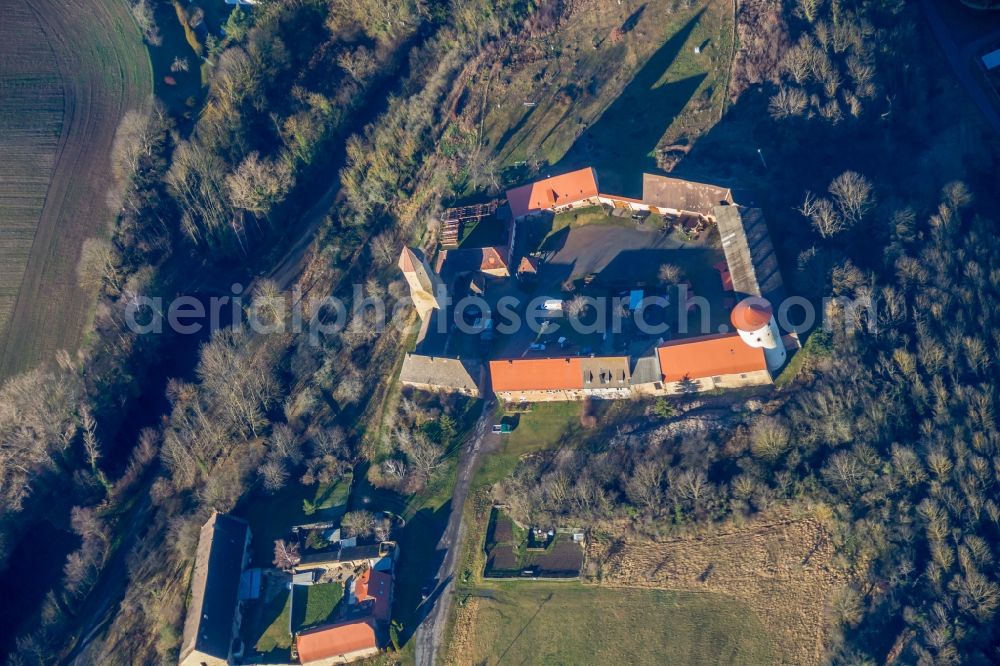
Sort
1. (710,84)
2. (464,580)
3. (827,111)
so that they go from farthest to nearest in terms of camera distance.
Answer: (710,84) → (827,111) → (464,580)

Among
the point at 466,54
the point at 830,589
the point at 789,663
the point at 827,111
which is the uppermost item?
the point at 466,54

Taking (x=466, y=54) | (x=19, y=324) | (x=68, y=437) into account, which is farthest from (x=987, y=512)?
(x=19, y=324)

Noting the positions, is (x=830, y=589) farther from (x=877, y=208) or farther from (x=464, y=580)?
(x=877, y=208)

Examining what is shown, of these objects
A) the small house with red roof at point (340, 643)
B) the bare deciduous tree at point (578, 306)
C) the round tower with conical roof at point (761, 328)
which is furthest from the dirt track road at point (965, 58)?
the small house with red roof at point (340, 643)

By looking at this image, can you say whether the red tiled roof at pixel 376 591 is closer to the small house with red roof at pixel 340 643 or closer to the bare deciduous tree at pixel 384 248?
the small house with red roof at pixel 340 643

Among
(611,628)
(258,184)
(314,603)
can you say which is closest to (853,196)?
(611,628)

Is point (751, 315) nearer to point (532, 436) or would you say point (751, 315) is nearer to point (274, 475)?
point (532, 436)
